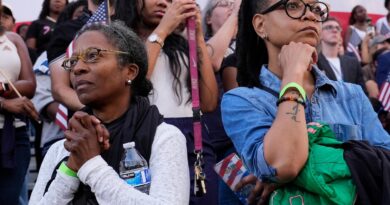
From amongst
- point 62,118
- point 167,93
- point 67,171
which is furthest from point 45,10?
point 67,171

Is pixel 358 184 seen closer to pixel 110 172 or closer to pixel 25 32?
pixel 110 172

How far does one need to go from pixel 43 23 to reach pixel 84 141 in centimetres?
571

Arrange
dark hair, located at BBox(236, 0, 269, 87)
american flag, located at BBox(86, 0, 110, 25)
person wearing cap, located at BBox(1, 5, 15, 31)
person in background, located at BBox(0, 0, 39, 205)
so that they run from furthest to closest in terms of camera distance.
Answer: person wearing cap, located at BBox(1, 5, 15, 31) < person in background, located at BBox(0, 0, 39, 205) < american flag, located at BBox(86, 0, 110, 25) < dark hair, located at BBox(236, 0, 269, 87)

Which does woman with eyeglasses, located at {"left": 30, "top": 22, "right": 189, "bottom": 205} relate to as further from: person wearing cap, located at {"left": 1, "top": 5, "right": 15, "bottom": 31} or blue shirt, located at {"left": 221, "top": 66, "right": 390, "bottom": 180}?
person wearing cap, located at {"left": 1, "top": 5, "right": 15, "bottom": 31}

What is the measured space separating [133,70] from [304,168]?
3.13 feet

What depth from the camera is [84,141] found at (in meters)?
3.01

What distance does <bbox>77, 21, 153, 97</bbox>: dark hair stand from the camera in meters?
3.37

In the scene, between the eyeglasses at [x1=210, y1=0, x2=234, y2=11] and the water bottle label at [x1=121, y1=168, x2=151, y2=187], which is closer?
the water bottle label at [x1=121, y1=168, x2=151, y2=187]

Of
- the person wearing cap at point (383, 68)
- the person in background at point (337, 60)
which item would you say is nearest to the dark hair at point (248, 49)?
the person in background at point (337, 60)

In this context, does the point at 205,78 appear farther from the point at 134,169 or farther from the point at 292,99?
the point at 292,99

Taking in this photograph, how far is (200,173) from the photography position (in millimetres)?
3889

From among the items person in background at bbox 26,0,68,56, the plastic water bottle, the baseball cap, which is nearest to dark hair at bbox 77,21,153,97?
the plastic water bottle

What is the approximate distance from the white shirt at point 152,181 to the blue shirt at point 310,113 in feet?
0.80

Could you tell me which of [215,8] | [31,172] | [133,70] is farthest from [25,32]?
[133,70]
